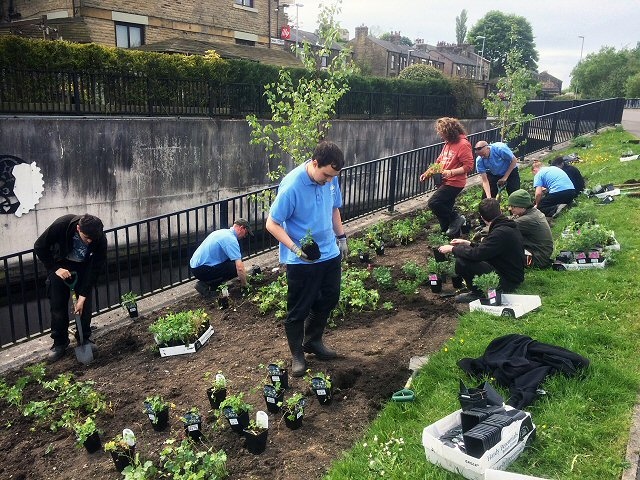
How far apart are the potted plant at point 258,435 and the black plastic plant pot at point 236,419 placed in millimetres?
99

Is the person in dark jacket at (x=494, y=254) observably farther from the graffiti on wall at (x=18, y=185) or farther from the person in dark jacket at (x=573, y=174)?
the graffiti on wall at (x=18, y=185)

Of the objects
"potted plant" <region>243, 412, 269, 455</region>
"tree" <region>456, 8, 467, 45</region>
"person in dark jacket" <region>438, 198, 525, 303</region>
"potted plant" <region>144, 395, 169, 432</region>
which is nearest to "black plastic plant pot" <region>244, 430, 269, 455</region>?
"potted plant" <region>243, 412, 269, 455</region>

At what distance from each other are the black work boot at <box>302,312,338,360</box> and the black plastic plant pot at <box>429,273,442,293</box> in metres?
1.79

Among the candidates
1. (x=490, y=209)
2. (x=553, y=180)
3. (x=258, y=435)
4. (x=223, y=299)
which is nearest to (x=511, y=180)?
(x=553, y=180)

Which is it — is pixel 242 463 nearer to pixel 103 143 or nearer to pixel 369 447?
pixel 369 447

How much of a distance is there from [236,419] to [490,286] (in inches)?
112

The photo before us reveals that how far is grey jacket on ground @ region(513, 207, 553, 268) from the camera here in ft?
19.6

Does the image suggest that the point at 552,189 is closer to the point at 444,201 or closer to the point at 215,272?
the point at 444,201

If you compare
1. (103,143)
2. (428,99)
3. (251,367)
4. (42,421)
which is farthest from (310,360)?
(428,99)

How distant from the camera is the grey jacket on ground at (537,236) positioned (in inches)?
235

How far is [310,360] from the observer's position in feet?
14.9

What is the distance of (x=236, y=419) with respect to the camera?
11.4ft

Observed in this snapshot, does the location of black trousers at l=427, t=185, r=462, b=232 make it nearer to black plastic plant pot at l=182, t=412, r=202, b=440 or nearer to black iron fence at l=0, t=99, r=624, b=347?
black iron fence at l=0, t=99, r=624, b=347

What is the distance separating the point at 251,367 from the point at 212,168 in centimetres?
953
